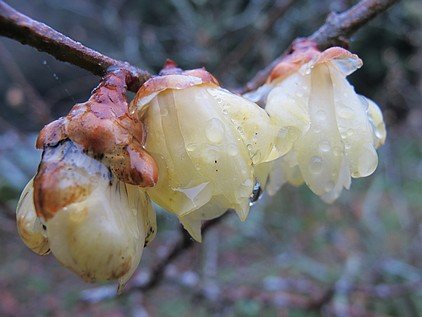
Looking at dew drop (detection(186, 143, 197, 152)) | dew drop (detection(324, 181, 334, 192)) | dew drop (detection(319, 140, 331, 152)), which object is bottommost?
dew drop (detection(324, 181, 334, 192))

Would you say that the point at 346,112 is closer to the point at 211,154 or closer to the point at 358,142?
the point at 358,142

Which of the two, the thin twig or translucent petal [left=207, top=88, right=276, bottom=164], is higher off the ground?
translucent petal [left=207, top=88, right=276, bottom=164]

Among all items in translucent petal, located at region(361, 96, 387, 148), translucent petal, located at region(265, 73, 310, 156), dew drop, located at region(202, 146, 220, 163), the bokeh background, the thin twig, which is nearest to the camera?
dew drop, located at region(202, 146, 220, 163)

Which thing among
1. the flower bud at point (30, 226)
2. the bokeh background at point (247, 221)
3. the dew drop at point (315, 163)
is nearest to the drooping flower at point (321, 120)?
the dew drop at point (315, 163)

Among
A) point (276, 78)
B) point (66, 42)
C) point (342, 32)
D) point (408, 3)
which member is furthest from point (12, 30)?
point (408, 3)

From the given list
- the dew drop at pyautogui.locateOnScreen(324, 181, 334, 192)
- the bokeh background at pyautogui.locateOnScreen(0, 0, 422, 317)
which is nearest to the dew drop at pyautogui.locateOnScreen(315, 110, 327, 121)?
the dew drop at pyautogui.locateOnScreen(324, 181, 334, 192)

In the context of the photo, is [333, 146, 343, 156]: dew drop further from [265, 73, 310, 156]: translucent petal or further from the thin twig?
the thin twig

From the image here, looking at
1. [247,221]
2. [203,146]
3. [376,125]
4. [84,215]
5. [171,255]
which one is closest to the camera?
[84,215]

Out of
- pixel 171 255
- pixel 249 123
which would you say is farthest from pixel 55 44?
pixel 171 255
